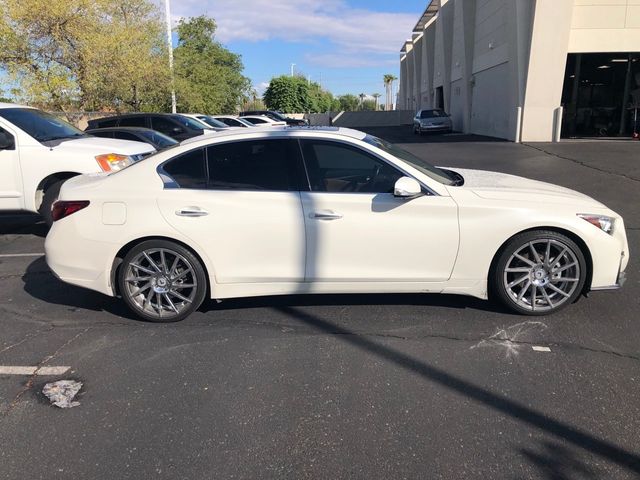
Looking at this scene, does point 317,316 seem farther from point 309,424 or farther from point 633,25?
point 633,25

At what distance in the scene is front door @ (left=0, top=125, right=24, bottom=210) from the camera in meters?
7.30

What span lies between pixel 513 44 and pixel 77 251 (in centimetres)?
2174

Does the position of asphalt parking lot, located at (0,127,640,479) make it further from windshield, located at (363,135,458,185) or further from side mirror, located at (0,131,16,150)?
side mirror, located at (0,131,16,150)

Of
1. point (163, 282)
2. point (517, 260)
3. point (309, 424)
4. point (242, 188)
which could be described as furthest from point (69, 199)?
point (517, 260)

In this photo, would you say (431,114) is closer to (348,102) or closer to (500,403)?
(500,403)

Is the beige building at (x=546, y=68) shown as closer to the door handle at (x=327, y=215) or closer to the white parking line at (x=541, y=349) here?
the door handle at (x=327, y=215)

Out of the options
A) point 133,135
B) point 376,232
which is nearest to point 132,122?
point 133,135

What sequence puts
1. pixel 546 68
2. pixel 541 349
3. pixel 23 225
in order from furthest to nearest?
pixel 546 68
pixel 23 225
pixel 541 349

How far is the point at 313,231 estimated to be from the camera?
4.34 metres

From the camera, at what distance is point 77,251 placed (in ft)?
14.8

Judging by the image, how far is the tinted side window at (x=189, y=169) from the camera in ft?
14.8

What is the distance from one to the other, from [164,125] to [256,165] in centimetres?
1142

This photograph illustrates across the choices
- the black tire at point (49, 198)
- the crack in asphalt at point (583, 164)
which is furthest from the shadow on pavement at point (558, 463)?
the crack in asphalt at point (583, 164)

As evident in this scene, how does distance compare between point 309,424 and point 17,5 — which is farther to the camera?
point 17,5
